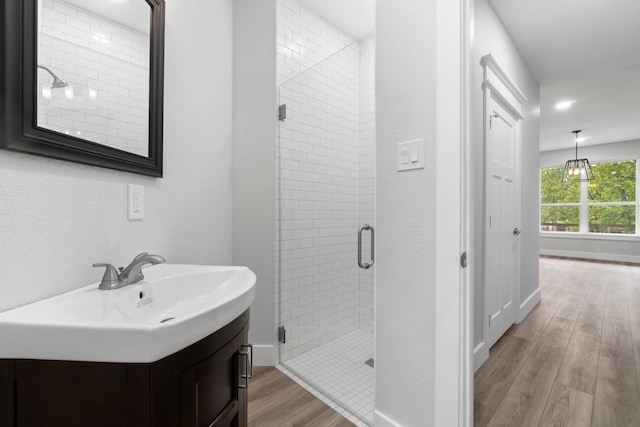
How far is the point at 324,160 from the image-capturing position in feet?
7.82

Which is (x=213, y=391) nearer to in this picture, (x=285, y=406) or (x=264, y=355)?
(x=285, y=406)

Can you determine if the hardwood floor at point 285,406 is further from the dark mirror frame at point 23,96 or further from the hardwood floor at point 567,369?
the dark mirror frame at point 23,96

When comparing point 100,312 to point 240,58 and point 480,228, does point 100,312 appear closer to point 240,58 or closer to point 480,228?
point 240,58

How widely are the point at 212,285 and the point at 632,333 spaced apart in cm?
354

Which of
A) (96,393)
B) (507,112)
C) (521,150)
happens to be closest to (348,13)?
(507,112)

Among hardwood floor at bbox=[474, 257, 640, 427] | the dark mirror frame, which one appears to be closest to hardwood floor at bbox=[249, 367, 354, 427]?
hardwood floor at bbox=[474, 257, 640, 427]

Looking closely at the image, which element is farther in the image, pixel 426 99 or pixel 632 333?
pixel 632 333

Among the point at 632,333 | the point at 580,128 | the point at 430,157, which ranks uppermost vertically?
the point at 580,128

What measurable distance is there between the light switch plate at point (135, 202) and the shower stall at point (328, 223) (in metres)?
0.87

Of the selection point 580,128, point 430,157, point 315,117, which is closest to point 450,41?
point 430,157

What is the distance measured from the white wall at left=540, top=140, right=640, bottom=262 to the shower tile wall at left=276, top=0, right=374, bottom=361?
6522mm

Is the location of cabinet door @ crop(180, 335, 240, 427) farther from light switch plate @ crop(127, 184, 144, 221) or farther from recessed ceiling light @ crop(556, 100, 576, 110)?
recessed ceiling light @ crop(556, 100, 576, 110)

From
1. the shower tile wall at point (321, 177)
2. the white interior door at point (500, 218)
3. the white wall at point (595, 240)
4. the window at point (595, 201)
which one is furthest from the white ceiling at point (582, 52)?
the window at point (595, 201)

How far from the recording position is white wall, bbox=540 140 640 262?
19.2ft
